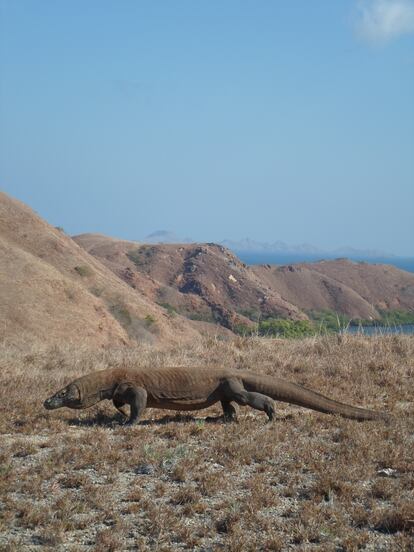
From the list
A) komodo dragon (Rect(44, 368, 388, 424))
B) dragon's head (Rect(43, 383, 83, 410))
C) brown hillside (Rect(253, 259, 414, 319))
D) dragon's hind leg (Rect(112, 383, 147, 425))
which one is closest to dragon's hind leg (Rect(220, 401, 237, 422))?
komodo dragon (Rect(44, 368, 388, 424))

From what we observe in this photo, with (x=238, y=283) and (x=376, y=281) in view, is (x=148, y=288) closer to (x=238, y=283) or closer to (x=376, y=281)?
(x=238, y=283)

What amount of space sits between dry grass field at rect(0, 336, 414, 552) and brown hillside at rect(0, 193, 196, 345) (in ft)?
46.6

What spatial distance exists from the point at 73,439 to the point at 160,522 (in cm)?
249

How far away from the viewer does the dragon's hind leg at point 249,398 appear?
8.27 metres

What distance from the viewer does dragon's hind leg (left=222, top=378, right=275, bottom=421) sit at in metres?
8.27

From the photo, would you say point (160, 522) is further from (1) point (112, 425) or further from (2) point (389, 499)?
(1) point (112, 425)

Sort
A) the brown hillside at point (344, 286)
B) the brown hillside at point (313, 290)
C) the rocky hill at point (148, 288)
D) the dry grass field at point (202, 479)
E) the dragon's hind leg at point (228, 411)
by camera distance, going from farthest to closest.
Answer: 1. the brown hillside at point (344, 286)
2. the brown hillside at point (313, 290)
3. the rocky hill at point (148, 288)
4. the dragon's hind leg at point (228, 411)
5. the dry grass field at point (202, 479)

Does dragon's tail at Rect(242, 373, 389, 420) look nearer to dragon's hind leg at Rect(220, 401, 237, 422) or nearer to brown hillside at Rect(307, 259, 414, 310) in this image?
dragon's hind leg at Rect(220, 401, 237, 422)

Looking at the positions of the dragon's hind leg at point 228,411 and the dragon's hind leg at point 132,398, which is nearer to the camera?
the dragon's hind leg at point 132,398

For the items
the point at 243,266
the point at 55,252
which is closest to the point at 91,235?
the point at 243,266

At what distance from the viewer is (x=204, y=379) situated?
847 cm

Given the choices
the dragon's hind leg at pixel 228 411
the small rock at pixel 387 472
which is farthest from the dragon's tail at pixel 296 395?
the small rock at pixel 387 472

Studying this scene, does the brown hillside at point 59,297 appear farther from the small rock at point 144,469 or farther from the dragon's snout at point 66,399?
the small rock at point 144,469

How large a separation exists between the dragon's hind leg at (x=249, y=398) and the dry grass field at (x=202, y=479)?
19 cm
